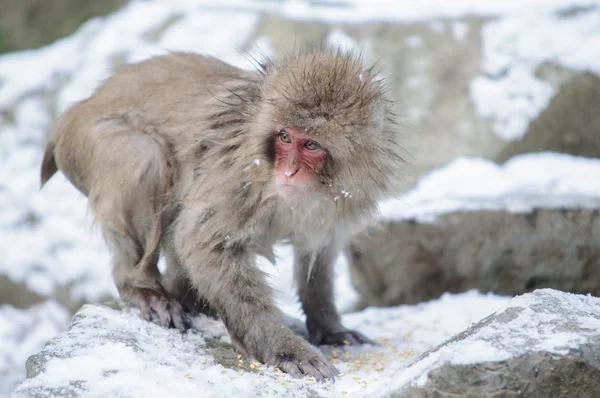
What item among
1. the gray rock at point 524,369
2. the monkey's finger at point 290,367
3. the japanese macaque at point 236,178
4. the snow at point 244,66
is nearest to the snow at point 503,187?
the snow at point 244,66

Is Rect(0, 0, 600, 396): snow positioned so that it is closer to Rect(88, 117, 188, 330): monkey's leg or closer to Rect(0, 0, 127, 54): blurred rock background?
Rect(0, 0, 127, 54): blurred rock background

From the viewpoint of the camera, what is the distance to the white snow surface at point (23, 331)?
6820 millimetres

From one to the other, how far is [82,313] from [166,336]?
1.46 feet

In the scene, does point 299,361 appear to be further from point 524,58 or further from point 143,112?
point 524,58

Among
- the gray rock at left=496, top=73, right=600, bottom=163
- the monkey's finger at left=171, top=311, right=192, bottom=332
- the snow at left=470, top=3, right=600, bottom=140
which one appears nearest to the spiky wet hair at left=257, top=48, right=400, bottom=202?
the monkey's finger at left=171, top=311, right=192, bottom=332

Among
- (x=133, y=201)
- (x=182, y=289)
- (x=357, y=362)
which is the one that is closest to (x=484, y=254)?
(x=357, y=362)

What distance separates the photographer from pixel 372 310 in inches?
237

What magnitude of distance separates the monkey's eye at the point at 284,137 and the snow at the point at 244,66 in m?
1.90

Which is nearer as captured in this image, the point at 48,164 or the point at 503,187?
the point at 48,164

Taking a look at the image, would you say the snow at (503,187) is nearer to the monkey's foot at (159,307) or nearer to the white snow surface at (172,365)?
the white snow surface at (172,365)

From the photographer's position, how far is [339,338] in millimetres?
4688

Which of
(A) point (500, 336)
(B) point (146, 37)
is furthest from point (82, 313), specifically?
(B) point (146, 37)

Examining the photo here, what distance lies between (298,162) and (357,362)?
1125mm

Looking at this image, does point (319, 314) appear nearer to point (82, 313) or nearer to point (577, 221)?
point (82, 313)
